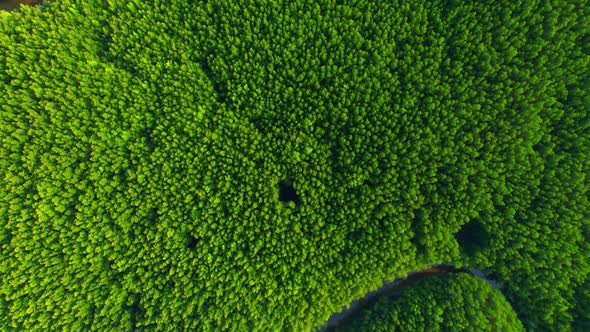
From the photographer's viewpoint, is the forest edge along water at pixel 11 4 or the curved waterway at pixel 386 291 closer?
the curved waterway at pixel 386 291

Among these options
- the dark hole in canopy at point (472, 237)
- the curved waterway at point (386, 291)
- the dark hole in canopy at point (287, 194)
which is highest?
the dark hole in canopy at point (472, 237)

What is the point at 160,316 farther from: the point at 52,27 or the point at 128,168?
the point at 52,27

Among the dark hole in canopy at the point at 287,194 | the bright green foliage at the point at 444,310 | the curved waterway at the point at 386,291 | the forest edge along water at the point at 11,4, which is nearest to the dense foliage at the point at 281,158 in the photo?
the dark hole in canopy at the point at 287,194

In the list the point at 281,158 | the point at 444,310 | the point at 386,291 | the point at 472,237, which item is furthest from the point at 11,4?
the point at 472,237

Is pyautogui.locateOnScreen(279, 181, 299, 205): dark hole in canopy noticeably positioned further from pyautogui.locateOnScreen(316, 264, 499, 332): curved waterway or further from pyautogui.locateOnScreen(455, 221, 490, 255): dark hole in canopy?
pyautogui.locateOnScreen(455, 221, 490, 255): dark hole in canopy

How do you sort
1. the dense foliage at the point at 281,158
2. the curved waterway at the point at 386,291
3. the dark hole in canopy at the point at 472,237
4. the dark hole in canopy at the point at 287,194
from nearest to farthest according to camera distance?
1. the dense foliage at the point at 281,158
2. the dark hole in canopy at the point at 472,237
3. the dark hole in canopy at the point at 287,194
4. the curved waterway at the point at 386,291

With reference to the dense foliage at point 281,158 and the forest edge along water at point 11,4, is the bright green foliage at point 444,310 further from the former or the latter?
the forest edge along water at point 11,4

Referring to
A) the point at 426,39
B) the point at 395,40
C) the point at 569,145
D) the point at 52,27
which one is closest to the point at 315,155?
the point at 395,40

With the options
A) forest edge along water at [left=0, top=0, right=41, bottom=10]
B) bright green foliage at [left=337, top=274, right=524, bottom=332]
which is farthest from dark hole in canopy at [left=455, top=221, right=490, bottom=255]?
forest edge along water at [left=0, top=0, right=41, bottom=10]
